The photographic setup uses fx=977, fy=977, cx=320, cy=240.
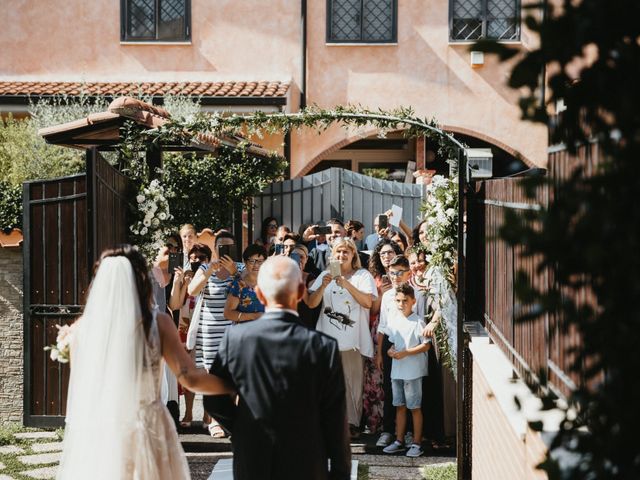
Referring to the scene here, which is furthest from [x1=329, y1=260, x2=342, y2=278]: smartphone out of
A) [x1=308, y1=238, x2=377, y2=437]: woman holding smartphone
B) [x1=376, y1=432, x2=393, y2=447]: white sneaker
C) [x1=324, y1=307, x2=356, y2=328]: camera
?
[x1=376, y1=432, x2=393, y2=447]: white sneaker

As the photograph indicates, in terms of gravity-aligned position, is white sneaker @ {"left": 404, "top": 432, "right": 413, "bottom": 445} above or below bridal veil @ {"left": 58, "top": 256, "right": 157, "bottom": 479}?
below

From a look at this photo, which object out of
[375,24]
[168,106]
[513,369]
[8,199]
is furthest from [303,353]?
[375,24]

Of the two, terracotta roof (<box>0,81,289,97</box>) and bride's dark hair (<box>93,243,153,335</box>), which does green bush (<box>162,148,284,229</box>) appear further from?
bride's dark hair (<box>93,243,153,335</box>)

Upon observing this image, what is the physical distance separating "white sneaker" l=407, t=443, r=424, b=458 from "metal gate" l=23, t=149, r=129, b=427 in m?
3.18

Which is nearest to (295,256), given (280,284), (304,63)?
(280,284)

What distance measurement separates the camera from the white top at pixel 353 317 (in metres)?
9.39

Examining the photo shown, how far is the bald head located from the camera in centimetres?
456

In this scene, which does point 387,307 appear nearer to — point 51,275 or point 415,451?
point 415,451

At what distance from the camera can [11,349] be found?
33.9ft

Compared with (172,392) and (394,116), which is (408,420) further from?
(394,116)

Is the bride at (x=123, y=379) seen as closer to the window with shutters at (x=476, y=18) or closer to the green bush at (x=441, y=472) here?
the green bush at (x=441, y=472)

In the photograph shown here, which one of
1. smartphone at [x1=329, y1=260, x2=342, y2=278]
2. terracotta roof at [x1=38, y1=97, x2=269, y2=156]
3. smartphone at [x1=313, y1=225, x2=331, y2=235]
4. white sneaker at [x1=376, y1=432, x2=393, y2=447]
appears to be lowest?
white sneaker at [x1=376, y1=432, x2=393, y2=447]

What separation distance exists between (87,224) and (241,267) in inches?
71.6

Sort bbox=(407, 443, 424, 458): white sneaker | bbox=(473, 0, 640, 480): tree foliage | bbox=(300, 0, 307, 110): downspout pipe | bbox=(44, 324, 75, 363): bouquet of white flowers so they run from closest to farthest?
bbox=(473, 0, 640, 480): tree foliage
bbox=(44, 324, 75, 363): bouquet of white flowers
bbox=(407, 443, 424, 458): white sneaker
bbox=(300, 0, 307, 110): downspout pipe
